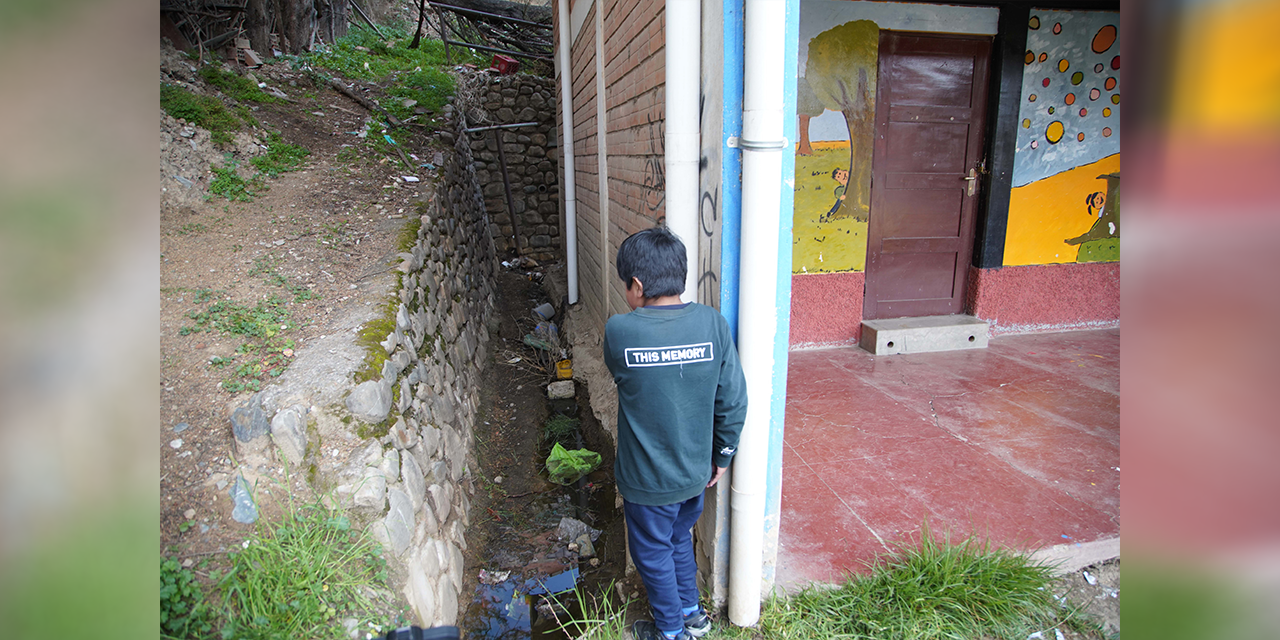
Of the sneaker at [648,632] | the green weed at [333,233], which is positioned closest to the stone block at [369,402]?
the sneaker at [648,632]

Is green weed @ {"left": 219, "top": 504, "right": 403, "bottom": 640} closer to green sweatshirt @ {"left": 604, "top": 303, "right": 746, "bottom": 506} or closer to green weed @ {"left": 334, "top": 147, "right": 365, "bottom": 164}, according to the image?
green sweatshirt @ {"left": 604, "top": 303, "right": 746, "bottom": 506}

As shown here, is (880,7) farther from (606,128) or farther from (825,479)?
(825,479)

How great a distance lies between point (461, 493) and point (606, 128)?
2847 millimetres

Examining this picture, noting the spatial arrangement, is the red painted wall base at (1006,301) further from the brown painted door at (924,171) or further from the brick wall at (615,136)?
the brick wall at (615,136)

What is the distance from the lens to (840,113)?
5078mm

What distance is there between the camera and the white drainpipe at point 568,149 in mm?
6805

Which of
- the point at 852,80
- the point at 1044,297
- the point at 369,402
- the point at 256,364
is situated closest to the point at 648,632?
the point at 369,402

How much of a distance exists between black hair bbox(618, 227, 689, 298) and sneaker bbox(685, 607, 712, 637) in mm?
1281

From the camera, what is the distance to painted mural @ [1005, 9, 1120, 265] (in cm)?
535

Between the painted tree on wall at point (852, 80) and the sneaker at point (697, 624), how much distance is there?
374 cm

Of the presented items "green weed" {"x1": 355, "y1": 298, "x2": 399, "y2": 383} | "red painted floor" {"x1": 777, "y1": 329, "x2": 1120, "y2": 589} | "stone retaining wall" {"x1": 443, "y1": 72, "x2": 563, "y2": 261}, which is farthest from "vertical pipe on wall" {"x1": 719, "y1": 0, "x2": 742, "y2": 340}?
"stone retaining wall" {"x1": 443, "y1": 72, "x2": 563, "y2": 261}

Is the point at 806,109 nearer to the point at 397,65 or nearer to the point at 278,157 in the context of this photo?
the point at 278,157
